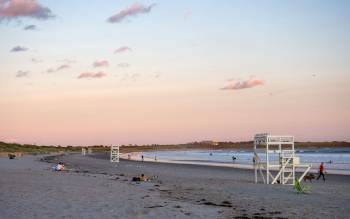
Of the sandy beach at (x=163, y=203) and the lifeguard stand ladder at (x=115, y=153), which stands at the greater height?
the lifeguard stand ladder at (x=115, y=153)

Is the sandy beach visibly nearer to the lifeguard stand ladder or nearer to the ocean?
the ocean

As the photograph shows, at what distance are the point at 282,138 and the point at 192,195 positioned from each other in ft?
29.2

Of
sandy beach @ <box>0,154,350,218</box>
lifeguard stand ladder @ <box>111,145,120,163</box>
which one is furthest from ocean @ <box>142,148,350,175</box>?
sandy beach @ <box>0,154,350,218</box>

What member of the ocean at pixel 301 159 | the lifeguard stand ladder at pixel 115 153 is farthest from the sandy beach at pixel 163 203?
the lifeguard stand ladder at pixel 115 153

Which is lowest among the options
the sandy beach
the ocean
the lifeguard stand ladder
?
the sandy beach

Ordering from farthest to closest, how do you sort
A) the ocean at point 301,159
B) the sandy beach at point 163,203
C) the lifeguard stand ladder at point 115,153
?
1. the lifeguard stand ladder at point 115,153
2. the ocean at point 301,159
3. the sandy beach at point 163,203

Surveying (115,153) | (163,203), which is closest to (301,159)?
(115,153)

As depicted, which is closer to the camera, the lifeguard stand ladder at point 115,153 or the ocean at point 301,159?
the ocean at point 301,159

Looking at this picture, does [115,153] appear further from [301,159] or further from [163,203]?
[163,203]

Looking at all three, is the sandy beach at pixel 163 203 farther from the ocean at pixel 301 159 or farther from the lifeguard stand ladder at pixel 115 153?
the lifeguard stand ladder at pixel 115 153

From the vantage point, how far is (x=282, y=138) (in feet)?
90.6

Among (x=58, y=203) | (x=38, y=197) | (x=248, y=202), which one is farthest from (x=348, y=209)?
(x=38, y=197)

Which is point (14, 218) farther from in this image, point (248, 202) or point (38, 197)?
point (248, 202)

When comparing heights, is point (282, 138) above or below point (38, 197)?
above
